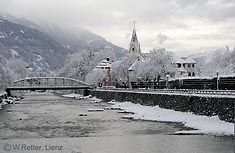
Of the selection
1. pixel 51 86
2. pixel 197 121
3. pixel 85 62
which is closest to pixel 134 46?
pixel 85 62

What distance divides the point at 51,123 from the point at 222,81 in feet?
78.7

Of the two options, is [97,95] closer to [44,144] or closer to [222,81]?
[222,81]

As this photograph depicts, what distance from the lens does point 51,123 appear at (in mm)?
35375

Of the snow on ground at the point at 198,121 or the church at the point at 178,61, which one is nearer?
the snow on ground at the point at 198,121

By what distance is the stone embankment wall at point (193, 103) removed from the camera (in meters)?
31.7

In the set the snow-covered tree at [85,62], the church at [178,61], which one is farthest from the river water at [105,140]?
the snow-covered tree at [85,62]

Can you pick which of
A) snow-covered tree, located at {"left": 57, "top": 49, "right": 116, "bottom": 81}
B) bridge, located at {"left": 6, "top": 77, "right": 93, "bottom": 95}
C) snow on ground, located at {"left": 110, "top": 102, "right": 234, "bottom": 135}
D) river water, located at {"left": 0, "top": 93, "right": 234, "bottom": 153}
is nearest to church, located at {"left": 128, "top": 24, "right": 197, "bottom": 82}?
snow-covered tree, located at {"left": 57, "top": 49, "right": 116, "bottom": 81}

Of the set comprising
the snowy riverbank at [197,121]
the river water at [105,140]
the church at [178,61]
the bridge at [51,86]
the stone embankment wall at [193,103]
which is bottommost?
the river water at [105,140]

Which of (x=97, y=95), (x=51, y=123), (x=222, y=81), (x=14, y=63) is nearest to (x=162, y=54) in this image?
(x=97, y=95)

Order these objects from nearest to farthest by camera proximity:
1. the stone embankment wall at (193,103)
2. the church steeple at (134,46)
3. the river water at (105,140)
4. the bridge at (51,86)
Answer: the river water at (105,140)
the stone embankment wall at (193,103)
the bridge at (51,86)
the church steeple at (134,46)

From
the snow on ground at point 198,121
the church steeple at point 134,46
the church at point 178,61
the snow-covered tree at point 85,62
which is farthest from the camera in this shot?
the church steeple at point 134,46

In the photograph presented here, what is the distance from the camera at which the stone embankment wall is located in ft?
104

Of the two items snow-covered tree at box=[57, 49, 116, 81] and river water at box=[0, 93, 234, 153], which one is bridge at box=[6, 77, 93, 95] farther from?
river water at box=[0, 93, 234, 153]

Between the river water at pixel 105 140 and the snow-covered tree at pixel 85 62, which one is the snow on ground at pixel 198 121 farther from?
the snow-covered tree at pixel 85 62
